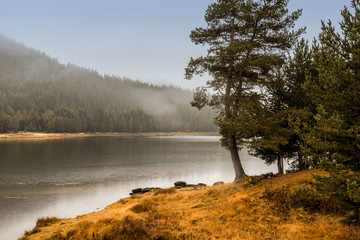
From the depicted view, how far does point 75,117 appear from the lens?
162 meters

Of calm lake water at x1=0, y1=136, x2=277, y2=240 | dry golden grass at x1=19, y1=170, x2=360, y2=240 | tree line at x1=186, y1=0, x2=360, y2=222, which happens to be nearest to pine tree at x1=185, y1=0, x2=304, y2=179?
tree line at x1=186, y1=0, x2=360, y2=222

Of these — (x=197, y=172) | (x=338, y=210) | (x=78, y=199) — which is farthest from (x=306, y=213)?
(x=197, y=172)

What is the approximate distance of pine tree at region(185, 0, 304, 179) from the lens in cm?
1515

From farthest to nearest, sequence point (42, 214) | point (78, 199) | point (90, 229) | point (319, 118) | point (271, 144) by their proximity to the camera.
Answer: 1. point (78, 199)
2. point (42, 214)
3. point (271, 144)
4. point (90, 229)
5. point (319, 118)

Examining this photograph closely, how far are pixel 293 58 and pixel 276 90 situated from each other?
2.85 metres

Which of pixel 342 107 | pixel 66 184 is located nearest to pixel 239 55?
pixel 342 107

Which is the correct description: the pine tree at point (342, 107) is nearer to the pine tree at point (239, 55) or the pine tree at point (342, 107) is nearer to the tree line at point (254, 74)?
the tree line at point (254, 74)

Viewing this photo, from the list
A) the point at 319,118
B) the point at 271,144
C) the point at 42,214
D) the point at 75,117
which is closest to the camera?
the point at 319,118

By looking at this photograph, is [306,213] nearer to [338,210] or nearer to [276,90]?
[338,210]

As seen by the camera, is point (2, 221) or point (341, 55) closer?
point (341, 55)

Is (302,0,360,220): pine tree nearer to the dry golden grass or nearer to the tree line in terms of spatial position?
the dry golden grass

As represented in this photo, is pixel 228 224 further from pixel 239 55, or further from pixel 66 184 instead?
pixel 66 184

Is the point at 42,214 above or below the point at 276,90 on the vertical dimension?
below

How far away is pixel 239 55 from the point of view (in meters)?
16.1
